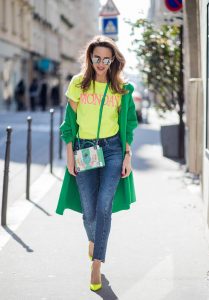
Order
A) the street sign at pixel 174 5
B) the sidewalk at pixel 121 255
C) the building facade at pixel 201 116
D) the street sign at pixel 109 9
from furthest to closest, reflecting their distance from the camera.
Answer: the street sign at pixel 109 9 → the street sign at pixel 174 5 → the building facade at pixel 201 116 → the sidewalk at pixel 121 255

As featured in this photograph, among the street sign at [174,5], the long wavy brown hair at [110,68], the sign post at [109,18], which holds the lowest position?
the long wavy brown hair at [110,68]

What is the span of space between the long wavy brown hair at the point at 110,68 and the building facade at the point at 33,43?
3211 centimetres

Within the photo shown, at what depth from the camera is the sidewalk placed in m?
4.71

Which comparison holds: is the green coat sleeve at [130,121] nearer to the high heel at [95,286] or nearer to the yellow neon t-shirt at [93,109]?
the yellow neon t-shirt at [93,109]

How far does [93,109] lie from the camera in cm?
476

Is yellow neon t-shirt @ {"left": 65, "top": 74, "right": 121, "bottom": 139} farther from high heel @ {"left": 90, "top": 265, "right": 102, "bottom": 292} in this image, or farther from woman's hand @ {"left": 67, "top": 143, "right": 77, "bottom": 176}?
high heel @ {"left": 90, "top": 265, "right": 102, "bottom": 292}

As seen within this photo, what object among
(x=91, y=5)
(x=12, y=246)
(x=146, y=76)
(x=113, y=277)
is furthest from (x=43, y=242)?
(x=91, y=5)

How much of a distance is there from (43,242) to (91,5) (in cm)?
10482

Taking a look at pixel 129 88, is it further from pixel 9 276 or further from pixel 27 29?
pixel 27 29

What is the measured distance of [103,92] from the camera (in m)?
4.78

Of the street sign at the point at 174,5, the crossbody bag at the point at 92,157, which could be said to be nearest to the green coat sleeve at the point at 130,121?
the crossbody bag at the point at 92,157

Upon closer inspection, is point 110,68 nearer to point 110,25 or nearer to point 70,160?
point 70,160

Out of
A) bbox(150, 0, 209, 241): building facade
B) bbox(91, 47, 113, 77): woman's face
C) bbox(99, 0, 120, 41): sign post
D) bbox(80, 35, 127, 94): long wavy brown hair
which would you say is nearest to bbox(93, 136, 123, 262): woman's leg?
bbox(80, 35, 127, 94): long wavy brown hair

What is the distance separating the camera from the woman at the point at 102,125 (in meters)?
4.76
